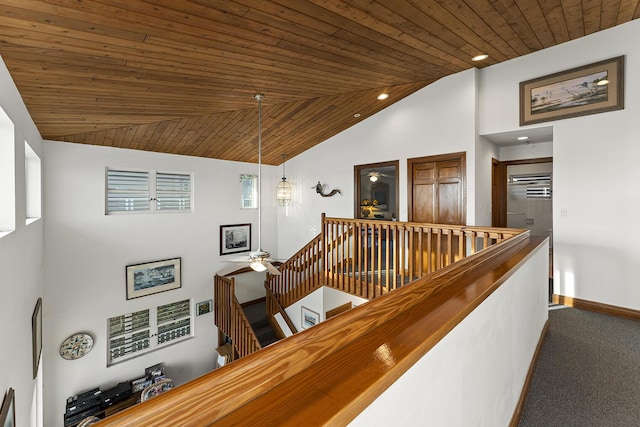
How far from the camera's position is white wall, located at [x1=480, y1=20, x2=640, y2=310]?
126 inches

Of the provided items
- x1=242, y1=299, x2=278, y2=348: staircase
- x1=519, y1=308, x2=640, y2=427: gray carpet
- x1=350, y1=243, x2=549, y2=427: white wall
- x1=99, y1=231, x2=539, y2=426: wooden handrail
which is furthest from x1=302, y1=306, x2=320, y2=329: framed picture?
x1=99, y1=231, x2=539, y2=426: wooden handrail

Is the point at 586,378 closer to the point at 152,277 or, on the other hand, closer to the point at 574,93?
the point at 574,93

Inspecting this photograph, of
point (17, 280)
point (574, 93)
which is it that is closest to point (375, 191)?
point (574, 93)

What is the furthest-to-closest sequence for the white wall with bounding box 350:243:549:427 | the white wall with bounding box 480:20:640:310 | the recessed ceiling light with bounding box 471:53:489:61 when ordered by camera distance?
1. the recessed ceiling light with bounding box 471:53:489:61
2. the white wall with bounding box 480:20:640:310
3. the white wall with bounding box 350:243:549:427

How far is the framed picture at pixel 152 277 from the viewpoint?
211 inches

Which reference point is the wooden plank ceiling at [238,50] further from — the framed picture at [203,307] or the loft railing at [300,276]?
the framed picture at [203,307]

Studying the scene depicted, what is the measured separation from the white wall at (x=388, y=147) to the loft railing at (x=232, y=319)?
188cm

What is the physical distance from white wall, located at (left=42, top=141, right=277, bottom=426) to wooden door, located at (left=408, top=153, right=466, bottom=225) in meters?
4.20

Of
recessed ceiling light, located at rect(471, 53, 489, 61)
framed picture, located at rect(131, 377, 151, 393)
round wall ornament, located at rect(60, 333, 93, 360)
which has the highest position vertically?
recessed ceiling light, located at rect(471, 53, 489, 61)

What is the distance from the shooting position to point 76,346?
4.87 metres

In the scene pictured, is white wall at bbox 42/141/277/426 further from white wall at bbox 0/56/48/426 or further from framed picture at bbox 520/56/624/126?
framed picture at bbox 520/56/624/126

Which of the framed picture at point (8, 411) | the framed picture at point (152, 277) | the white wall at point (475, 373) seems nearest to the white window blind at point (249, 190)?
the framed picture at point (152, 277)

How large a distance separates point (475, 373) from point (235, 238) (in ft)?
20.6

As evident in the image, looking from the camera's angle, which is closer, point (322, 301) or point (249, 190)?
point (322, 301)
